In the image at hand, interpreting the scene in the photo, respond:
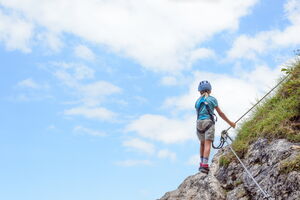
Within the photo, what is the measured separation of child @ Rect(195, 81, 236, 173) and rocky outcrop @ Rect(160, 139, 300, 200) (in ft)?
1.55

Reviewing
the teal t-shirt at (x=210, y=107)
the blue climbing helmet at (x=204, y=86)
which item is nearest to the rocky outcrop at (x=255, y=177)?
the teal t-shirt at (x=210, y=107)

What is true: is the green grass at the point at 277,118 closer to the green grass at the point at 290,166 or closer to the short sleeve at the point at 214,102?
the green grass at the point at 290,166

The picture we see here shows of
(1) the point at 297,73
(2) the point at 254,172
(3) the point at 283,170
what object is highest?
(1) the point at 297,73

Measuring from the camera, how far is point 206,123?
985cm

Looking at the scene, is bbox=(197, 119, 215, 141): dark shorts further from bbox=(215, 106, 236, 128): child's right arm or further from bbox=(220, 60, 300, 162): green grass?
bbox=(220, 60, 300, 162): green grass

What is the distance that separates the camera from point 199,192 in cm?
973

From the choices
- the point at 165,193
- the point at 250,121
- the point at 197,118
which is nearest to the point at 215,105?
the point at 197,118

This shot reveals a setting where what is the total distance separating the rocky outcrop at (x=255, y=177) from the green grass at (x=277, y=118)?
236 mm

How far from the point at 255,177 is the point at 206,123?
6.04 feet

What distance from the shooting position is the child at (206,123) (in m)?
9.84

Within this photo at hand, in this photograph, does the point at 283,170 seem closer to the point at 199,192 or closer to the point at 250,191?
the point at 250,191

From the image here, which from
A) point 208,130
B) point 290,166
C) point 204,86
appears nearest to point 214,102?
point 204,86

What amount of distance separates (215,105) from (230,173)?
63.3 inches

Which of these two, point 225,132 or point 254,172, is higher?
point 225,132
